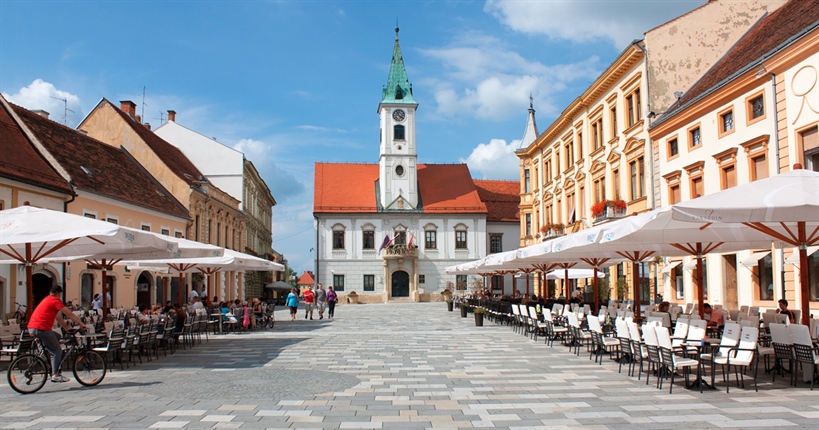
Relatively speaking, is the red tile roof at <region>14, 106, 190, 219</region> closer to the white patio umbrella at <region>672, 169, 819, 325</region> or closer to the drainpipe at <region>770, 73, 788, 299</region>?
the white patio umbrella at <region>672, 169, 819, 325</region>

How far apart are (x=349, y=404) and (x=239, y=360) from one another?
620 centimetres

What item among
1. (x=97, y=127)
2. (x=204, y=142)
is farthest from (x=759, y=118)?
(x=204, y=142)

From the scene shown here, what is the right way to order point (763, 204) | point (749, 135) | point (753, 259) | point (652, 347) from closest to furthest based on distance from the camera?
point (763, 204) → point (652, 347) → point (753, 259) → point (749, 135)

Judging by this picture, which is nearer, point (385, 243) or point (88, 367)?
point (88, 367)

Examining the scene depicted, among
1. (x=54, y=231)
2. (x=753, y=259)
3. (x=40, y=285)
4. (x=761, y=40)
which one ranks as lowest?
(x=40, y=285)

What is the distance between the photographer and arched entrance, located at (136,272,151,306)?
34.4 m

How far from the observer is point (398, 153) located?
219 ft

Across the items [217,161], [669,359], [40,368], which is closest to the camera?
[669,359]

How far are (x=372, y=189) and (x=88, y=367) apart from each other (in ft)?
185

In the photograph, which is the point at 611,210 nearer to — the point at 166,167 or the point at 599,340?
the point at 599,340

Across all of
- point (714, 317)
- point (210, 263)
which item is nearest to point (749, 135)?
point (714, 317)

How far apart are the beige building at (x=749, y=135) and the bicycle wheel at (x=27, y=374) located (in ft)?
62.5

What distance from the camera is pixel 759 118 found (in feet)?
75.5

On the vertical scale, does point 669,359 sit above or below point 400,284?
above
